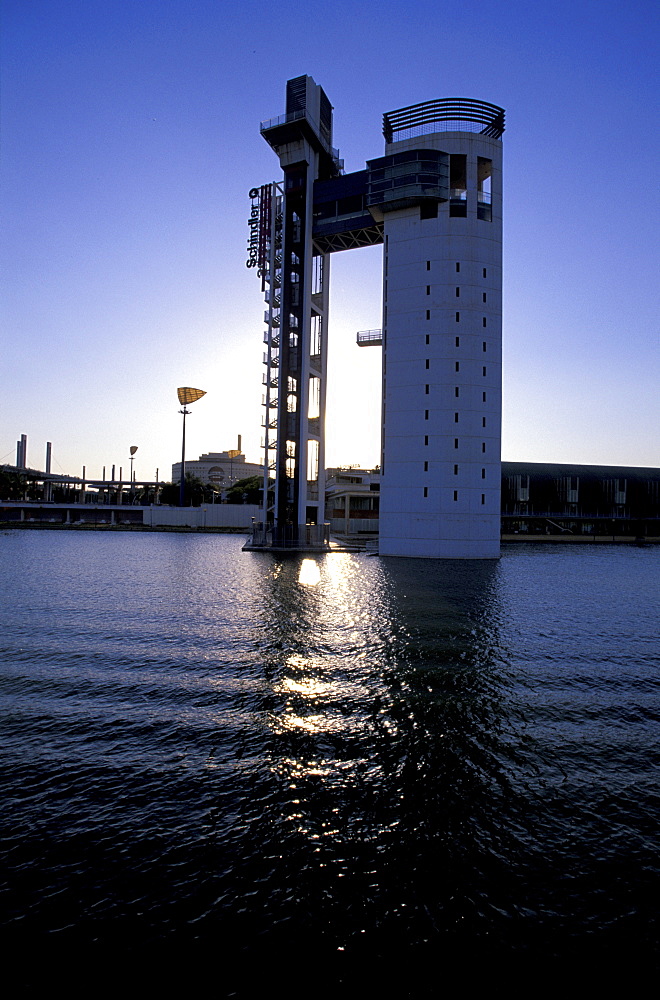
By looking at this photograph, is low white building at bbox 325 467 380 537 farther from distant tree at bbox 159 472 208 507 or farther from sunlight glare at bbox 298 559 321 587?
sunlight glare at bbox 298 559 321 587

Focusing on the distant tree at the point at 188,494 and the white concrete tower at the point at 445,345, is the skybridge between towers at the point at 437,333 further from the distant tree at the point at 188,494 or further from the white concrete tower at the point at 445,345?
the distant tree at the point at 188,494

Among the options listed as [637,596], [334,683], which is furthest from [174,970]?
[637,596]

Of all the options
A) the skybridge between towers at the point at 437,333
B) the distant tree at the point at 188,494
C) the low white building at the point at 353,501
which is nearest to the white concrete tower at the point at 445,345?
the skybridge between towers at the point at 437,333

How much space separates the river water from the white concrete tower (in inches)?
1718

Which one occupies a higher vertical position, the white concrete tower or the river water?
the white concrete tower

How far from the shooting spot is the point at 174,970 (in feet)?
21.2

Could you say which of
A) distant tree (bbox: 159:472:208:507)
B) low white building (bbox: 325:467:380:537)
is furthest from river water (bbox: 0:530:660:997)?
distant tree (bbox: 159:472:208:507)

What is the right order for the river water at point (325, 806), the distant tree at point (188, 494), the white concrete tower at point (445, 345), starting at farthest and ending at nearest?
1. the distant tree at point (188, 494)
2. the white concrete tower at point (445, 345)
3. the river water at point (325, 806)

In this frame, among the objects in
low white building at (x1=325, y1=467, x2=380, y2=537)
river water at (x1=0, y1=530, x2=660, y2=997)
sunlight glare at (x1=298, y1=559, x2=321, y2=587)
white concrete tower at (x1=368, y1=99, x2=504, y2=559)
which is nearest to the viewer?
river water at (x1=0, y1=530, x2=660, y2=997)

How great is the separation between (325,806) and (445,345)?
62178 mm

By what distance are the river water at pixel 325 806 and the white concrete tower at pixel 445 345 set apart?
43.6 m

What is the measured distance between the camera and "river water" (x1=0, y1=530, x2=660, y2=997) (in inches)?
271

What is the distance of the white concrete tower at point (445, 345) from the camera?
6562 centimetres

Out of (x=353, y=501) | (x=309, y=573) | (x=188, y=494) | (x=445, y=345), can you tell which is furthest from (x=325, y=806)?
(x=188, y=494)
